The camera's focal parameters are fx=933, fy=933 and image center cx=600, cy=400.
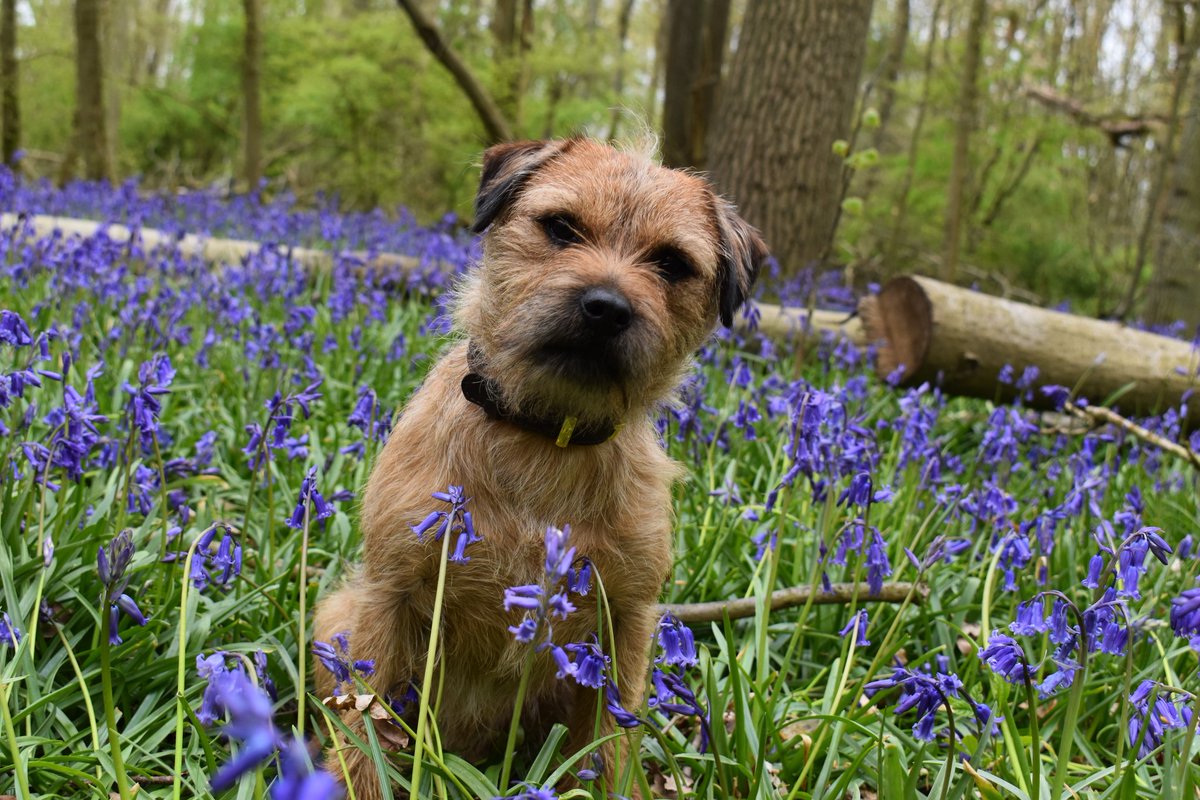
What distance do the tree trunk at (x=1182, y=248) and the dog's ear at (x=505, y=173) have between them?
9.14 m

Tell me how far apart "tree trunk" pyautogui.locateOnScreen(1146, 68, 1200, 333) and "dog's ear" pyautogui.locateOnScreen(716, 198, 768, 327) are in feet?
28.5

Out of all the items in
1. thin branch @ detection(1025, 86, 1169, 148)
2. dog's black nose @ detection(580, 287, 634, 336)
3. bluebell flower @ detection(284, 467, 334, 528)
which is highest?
thin branch @ detection(1025, 86, 1169, 148)

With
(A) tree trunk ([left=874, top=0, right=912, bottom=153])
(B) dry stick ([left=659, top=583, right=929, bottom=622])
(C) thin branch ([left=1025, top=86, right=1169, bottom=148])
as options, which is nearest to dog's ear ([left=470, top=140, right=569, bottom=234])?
(B) dry stick ([left=659, top=583, right=929, bottom=622])

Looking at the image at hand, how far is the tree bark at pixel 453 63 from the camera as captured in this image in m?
11.1

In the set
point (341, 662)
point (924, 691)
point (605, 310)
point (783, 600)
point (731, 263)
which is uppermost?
point (731, 263)

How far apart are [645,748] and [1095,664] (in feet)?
5.52

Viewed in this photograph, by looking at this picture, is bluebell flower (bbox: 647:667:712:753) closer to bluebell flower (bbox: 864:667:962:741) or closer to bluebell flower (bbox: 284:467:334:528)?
bluebell flower (bbox: 864:667:962:741)

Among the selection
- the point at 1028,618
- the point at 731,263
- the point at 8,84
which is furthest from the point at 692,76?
the point at 1028,618

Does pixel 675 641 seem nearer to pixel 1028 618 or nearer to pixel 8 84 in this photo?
pixel 1028 618

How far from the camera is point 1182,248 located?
989 cm

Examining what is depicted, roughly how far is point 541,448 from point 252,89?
1202cm

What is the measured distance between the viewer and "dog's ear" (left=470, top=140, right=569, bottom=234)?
8.86ft

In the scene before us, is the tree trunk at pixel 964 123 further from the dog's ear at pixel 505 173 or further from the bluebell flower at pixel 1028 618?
the bluebell flower at pixel 1028 618

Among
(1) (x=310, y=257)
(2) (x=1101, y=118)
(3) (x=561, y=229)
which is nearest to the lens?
(3) (x=561, y=229)
